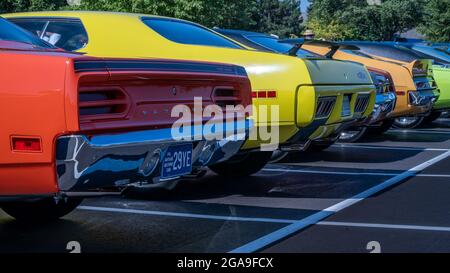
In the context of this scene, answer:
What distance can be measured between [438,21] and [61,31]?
1246 inches

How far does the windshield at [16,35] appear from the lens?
4578mm

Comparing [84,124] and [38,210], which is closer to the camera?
[84,124]

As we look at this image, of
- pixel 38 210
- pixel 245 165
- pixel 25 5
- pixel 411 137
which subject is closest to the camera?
pixel 38 210

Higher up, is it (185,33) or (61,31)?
(61,31)

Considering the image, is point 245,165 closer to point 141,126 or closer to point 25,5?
point 141,126

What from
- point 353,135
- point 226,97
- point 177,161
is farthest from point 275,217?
point 353,135

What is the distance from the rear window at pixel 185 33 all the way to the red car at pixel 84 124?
1812mm

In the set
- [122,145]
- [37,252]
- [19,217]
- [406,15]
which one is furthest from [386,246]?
[406,15]

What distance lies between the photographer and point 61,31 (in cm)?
574

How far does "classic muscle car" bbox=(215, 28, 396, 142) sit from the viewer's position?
7.89 metres

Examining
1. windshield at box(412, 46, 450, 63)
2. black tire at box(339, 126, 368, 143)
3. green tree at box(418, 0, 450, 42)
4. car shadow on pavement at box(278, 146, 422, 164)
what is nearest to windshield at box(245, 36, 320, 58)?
car shadow on pavement at box(278, 146, 422, 164)

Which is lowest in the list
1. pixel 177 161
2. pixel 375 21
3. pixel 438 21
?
pixel 375 21

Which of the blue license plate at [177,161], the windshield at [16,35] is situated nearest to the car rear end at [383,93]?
the blue license plate at [177,161]

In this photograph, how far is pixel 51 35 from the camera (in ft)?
18.9
